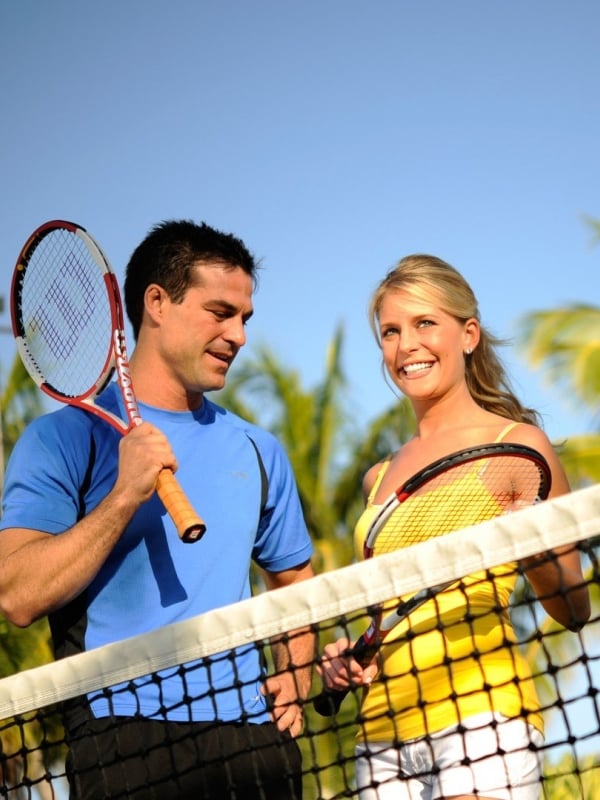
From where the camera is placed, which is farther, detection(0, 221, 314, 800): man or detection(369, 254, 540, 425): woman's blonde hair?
detection(369, 254, 540, 425): woman's blonde hair

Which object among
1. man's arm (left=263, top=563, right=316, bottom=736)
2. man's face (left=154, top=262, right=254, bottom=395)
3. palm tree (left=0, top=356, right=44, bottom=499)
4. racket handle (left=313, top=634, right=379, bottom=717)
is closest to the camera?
racket handle (left=313, top=634, right=379, bottom=717)

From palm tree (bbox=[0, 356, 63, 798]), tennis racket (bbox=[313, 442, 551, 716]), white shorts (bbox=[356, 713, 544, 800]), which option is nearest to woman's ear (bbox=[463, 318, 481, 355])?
tennis racket (bbox=[313, 442, 551, 716])

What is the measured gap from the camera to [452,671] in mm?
3164

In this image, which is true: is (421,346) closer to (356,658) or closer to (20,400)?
(356,658)

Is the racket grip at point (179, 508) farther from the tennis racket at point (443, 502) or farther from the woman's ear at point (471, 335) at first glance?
the woman's ear at point (471, 335)

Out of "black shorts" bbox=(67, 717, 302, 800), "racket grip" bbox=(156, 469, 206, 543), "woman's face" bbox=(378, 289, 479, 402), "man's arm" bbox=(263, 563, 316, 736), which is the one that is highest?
"woman's face" bbox=(378, 289, 479, 402)

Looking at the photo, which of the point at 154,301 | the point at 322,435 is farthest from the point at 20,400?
the point at 154,301

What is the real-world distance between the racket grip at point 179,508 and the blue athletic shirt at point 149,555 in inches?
5.5

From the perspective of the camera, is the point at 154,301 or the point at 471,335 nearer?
the point at 471,335

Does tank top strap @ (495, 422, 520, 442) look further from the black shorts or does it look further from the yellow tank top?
the black shorts

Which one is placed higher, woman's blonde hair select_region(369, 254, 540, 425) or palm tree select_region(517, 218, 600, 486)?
palm tree select_region(517, 218, 600, 486)

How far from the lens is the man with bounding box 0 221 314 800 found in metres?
3.35

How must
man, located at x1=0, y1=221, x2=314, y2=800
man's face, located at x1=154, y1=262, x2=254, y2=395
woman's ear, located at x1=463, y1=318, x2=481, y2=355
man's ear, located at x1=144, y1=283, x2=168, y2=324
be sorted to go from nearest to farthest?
man, located at x1=0, y1=221, x2=314, y2=800 → woman's ear, located at x1=463, y1=318, x2=481, y2=355 → man's face, located at x1=154, y1=262, x2=254, y2=395 → man's ear, located at x1=144, y1=283, x2=168, y2=324

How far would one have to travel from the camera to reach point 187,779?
336cm
